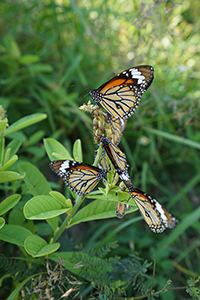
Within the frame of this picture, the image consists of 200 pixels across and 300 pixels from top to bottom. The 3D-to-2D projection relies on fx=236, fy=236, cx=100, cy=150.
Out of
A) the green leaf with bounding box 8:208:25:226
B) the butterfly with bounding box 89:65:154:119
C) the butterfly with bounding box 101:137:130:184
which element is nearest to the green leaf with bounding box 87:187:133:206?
the butterfly with bounding box 101:137:130:184

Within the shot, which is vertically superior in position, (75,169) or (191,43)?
(191,43)

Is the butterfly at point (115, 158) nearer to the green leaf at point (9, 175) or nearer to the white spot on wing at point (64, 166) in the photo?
the white spot on wing at point (64, 166)

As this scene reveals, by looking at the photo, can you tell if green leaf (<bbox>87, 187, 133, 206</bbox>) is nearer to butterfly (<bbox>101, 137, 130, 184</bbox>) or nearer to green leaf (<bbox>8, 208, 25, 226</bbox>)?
butterfly (<bbox>101, 137, 130, 184</bbox>)

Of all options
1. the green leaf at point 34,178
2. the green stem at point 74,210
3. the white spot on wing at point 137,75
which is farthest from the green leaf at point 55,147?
the white spot on wing at point 137,75

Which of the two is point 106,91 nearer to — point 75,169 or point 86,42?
point 75,169

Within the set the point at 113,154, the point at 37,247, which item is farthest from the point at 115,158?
the point at 37,247

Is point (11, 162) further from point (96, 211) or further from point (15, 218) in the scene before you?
point (96, 211)

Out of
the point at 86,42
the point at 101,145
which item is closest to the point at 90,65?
the point at 86,42
